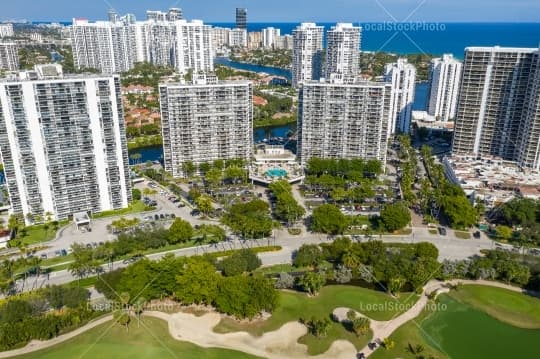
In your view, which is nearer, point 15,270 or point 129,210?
point 15,270

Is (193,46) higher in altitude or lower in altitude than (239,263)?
higher

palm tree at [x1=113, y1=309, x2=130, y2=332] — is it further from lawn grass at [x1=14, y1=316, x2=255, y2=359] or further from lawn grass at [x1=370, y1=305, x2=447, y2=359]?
lawn grass at [x1=370, y1=305, x2=447, y2=359]

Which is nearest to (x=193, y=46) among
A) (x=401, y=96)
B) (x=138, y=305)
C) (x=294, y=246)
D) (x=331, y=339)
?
(x=401, y=96)

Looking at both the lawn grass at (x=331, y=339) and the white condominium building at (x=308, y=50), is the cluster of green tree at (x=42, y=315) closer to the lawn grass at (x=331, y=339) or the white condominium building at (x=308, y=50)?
the lawn grass at (x=331, y=339)

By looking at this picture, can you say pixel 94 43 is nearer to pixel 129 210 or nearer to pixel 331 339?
pixel 129 210

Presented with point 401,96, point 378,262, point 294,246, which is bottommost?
point 294,246

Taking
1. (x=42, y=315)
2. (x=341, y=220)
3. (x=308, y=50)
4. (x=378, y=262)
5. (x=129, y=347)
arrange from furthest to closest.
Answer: (x=308, y=50) → (x=341, y=220) → (x=378, y=262) → (x=42, y=315) → (x=129, y=347)

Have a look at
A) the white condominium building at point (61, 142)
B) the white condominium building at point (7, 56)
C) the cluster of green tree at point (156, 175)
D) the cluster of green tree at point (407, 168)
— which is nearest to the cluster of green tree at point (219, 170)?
the cluster of green tree at point (156, 175)
